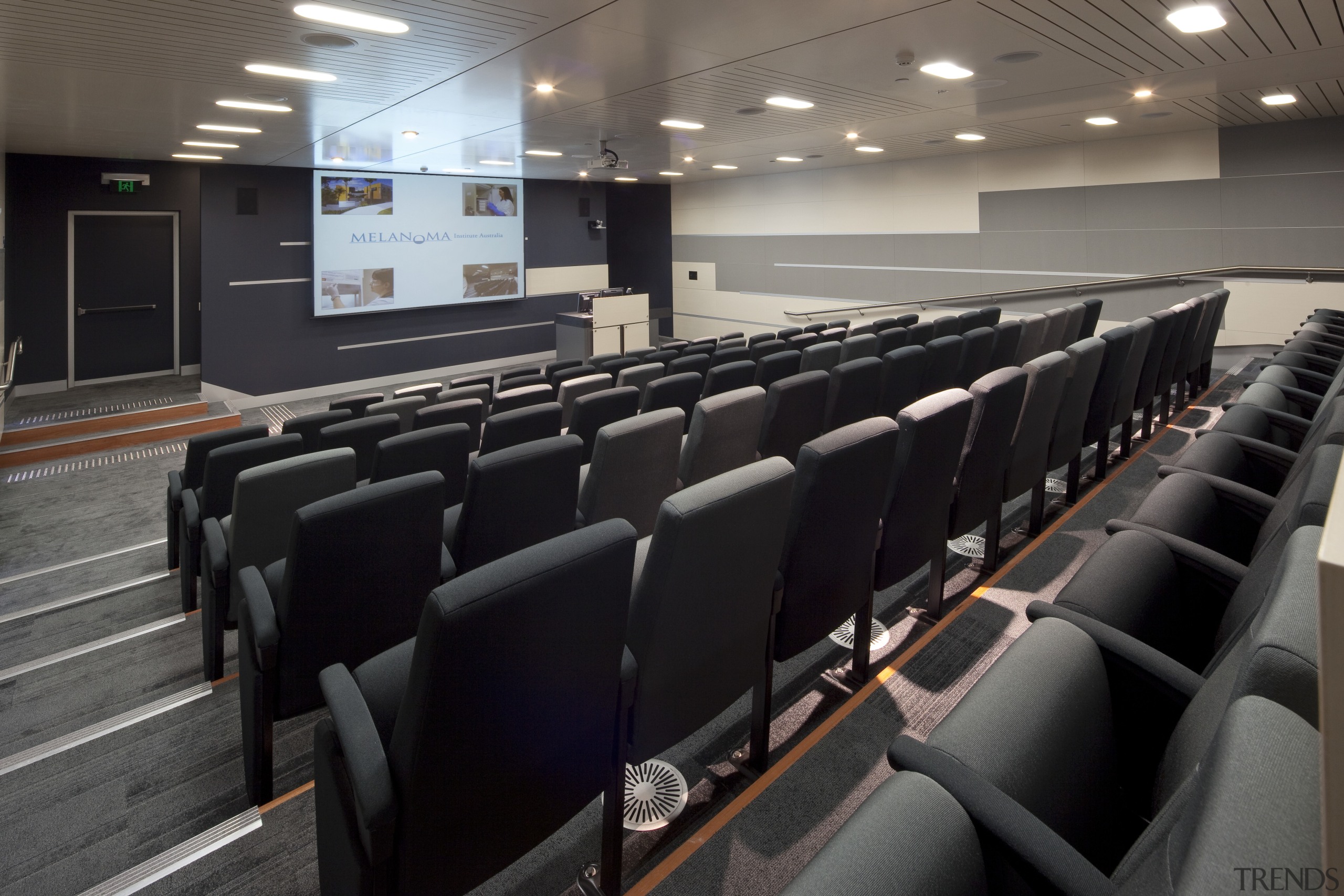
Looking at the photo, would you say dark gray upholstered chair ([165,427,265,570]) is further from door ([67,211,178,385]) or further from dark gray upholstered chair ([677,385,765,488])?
door ([67,211,178,385])

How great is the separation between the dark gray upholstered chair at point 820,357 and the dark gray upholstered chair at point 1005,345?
1.15 metres

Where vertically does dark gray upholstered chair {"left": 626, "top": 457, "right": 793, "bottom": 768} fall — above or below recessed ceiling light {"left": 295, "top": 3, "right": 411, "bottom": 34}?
below

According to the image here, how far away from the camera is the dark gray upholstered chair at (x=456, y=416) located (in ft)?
14.3

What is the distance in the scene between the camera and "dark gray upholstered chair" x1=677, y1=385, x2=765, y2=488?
3.24 meters

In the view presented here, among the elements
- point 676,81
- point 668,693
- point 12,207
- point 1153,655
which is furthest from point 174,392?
point 1153,655

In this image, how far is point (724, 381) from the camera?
4.76 meters

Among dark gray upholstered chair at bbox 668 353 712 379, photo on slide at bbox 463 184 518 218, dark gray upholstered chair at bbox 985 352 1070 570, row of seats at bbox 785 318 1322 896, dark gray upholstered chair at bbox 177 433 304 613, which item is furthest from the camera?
photo on slide at bbox 463 184 518 218

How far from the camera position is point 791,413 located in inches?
150

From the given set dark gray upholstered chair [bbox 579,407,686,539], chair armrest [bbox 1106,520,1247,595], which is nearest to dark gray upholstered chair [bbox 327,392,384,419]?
dark gray upholstered chair [bbox 579,407,686,539]

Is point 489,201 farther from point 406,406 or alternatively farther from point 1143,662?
point 1143,662

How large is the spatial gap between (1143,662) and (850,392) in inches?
115

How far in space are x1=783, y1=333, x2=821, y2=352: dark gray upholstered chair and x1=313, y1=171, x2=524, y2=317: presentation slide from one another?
7.12m

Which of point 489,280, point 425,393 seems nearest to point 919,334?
point 425,393

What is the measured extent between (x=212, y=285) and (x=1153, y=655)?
37.1 feet
